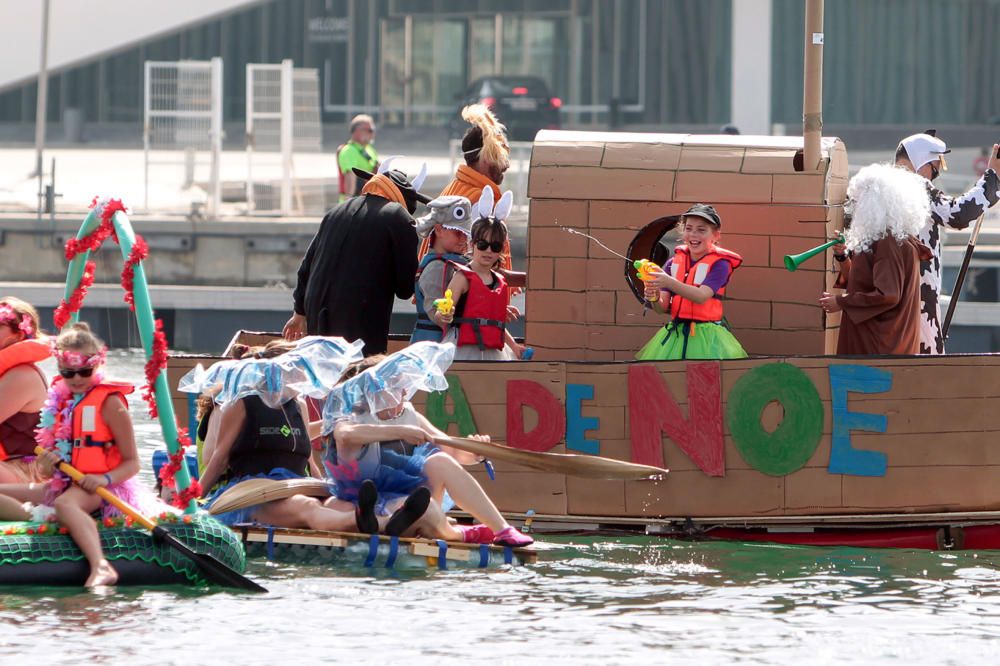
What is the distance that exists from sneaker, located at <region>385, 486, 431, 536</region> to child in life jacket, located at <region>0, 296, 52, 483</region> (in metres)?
1.73

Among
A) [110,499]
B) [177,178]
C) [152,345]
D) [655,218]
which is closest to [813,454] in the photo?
[655,218]

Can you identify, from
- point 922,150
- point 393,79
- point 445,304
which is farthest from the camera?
point 393,79

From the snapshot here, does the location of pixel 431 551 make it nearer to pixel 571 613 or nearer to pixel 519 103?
pixel 571 613

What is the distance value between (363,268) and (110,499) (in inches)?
86.8

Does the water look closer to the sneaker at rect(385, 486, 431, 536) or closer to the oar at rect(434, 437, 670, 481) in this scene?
the sneaker at rect(385, 486, 431, 536)

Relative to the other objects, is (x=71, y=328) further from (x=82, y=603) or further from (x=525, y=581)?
(x=525, y=581)

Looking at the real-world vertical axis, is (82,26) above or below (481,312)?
above

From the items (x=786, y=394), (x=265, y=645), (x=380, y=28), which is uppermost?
(x=380, y=28)

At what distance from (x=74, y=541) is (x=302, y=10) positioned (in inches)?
1222

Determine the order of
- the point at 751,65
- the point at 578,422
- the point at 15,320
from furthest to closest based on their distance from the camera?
the point at 751,65 < the point at 578,422 < the point at 15,320

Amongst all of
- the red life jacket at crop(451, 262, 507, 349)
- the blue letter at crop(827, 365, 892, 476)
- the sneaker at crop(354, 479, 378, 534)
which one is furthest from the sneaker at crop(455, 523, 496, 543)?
the blue letter at crop(827, 365, 892, 476)

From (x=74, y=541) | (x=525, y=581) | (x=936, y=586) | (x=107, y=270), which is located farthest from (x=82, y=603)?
(x=107, y=270)

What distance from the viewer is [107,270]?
19219mm

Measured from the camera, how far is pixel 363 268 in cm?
964
